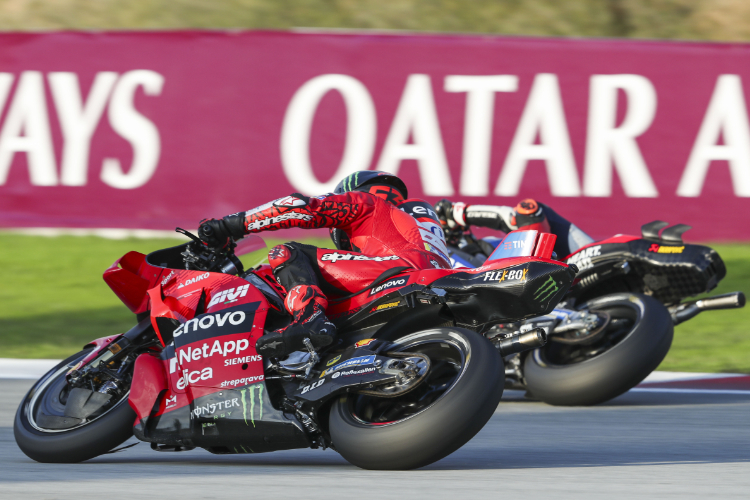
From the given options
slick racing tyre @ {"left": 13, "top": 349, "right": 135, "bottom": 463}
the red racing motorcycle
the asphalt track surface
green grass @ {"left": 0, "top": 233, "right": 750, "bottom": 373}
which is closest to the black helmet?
the red racing motorcycle

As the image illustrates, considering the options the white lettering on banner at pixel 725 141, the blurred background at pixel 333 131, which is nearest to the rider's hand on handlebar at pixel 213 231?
the blurred background at pixel 333 131

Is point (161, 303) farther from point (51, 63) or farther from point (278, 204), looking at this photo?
point (51, 63)

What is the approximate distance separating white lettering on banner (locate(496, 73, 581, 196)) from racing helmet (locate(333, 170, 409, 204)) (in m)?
5.97

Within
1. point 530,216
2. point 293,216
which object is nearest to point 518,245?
point 293,216

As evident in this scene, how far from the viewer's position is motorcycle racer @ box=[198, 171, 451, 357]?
4.56 metres

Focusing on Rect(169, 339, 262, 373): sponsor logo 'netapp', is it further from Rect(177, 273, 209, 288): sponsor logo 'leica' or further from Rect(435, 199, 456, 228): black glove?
Rect(435, 199, 456, 228): black glove

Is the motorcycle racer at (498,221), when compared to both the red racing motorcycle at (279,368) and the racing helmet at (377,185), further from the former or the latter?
the red racing motorcycle at (279,368)

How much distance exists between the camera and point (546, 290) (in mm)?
4328

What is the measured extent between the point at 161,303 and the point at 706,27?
515 inches

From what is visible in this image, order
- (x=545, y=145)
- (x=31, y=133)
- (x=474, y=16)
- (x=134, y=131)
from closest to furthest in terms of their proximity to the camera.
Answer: (x=545, y=145) → (x=134, y=131) → (x=31, y=133) → (x=474, y=16)

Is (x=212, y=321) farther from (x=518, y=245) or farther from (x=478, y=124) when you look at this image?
(x=478, y=124)

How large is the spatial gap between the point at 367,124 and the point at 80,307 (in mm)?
3658

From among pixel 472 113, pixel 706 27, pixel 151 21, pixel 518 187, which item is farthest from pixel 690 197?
pixel 151 21

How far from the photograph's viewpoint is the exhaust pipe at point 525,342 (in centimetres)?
457
